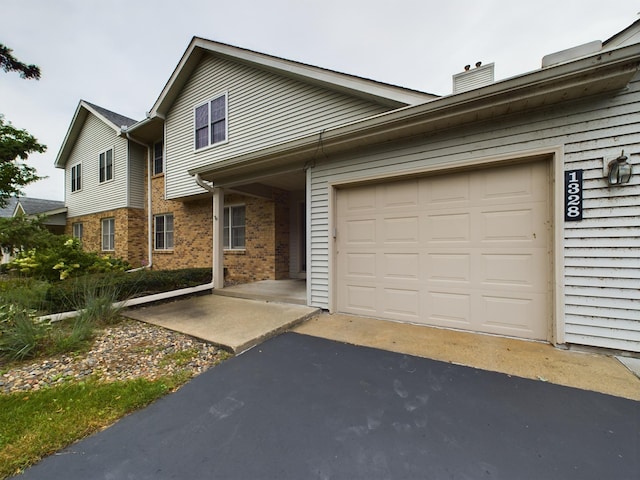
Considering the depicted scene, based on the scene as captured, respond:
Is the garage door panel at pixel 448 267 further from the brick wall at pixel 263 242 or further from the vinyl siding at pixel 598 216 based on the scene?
the brick wall at pixel 263 242

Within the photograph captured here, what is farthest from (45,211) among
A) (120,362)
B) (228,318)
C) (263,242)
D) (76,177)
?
(120,362)

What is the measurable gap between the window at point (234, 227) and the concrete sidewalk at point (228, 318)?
9.89 ft

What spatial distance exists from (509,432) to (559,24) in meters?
8.31

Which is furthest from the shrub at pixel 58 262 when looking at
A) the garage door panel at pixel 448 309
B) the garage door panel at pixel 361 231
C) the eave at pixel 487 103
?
the garage door panel at pixel 448 309

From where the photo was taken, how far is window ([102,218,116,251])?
11552mm

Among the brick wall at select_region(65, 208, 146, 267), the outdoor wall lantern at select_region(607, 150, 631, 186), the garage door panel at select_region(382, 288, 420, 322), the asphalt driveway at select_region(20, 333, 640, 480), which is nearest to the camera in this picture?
the asphalt driveway at select_region(20, 333, 640, 480)

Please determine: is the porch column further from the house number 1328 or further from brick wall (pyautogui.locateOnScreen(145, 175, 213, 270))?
the house number 1328

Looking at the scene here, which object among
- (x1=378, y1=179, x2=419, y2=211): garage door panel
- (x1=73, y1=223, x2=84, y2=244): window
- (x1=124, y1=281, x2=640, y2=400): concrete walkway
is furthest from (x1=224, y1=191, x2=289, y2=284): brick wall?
(x1=73, y1=223, x2=84, y2=244): window

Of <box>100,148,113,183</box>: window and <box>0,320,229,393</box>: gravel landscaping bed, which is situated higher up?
<box>100,148,113,183</box>: window

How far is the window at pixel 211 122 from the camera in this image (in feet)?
25.0

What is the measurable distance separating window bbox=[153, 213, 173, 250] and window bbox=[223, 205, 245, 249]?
3.11m

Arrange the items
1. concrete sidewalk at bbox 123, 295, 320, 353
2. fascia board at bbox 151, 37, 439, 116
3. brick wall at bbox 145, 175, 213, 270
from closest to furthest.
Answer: concrete sidewalk at bbox 123, 295, 320, 353 → fascia board at bbox 151, 37, 439, 116 → brick wall at bbox 145, 175, 213, 270

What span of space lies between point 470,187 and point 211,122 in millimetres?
7359

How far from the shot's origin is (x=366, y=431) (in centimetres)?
189
